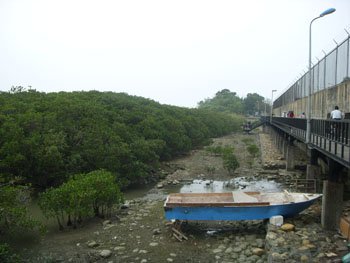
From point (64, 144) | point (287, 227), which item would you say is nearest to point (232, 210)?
point (287, 227)

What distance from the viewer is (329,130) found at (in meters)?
11.8

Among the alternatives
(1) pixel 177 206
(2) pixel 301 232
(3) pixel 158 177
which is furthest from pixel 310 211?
(3) pixel 158 177

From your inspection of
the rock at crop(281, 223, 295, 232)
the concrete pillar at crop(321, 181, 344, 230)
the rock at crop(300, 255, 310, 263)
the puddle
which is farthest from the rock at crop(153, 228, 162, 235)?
the puddle

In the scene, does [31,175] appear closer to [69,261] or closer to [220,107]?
[69,261]

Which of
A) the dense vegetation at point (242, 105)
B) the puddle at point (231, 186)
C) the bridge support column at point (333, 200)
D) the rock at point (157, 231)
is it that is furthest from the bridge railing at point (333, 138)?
the dense vegetation at point (242, 105)

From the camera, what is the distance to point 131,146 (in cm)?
2622

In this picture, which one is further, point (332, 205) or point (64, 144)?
point (64, 144)

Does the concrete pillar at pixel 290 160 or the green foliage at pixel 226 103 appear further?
the green foliage at pixel 226 103

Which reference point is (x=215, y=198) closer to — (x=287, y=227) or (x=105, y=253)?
(x=287, y=227)

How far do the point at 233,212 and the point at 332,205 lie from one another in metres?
3.87

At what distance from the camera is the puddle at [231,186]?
859 inches

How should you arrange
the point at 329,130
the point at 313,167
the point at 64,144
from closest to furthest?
the point at 329,130 < the point at 313,167 < the point at 64,144

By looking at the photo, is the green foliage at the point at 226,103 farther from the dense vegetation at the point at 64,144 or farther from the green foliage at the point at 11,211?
the green foliage at the point at 11,211

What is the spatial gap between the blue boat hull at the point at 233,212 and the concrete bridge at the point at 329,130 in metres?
1.13
